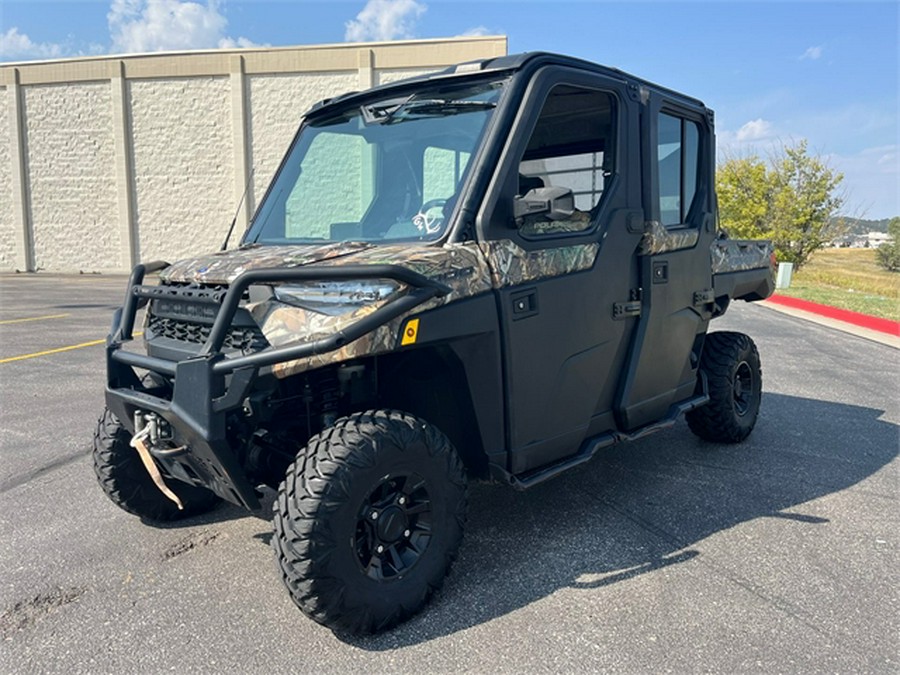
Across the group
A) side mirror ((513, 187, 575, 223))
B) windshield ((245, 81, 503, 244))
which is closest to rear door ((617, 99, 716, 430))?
side mirror ((513, 187, 575, 223))

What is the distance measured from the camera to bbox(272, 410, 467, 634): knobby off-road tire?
2.64 m

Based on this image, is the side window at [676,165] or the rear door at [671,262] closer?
the rear door at [671,262]

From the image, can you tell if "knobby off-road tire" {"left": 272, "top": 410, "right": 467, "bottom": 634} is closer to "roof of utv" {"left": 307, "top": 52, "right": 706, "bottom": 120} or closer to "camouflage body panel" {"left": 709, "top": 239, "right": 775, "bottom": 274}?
"roof of utv" {"left": 307, "top": 52, "right": 706, "bottom": 120}

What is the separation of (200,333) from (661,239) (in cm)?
271

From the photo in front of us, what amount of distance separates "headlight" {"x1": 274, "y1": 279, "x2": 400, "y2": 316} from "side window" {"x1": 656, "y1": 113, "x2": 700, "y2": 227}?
2.26 m

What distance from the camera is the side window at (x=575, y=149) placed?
359 centimetres

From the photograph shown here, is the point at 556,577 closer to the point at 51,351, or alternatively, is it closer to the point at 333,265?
the point at 333,265

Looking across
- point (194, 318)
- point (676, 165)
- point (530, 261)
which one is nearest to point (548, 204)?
point (530, 261)

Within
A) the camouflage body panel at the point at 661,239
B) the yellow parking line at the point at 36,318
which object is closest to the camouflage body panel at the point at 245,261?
the camouflage body panel at the point at 661,239

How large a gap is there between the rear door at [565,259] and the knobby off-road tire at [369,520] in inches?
Result: 20.7

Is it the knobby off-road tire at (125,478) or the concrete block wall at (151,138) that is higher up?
the concrete block wall at (151,138)

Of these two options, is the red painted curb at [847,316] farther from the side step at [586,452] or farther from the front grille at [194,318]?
the front grille at [194,318]

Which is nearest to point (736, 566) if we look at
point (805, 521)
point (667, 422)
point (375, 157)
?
point (805, 521)

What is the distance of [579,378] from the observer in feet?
12.1
